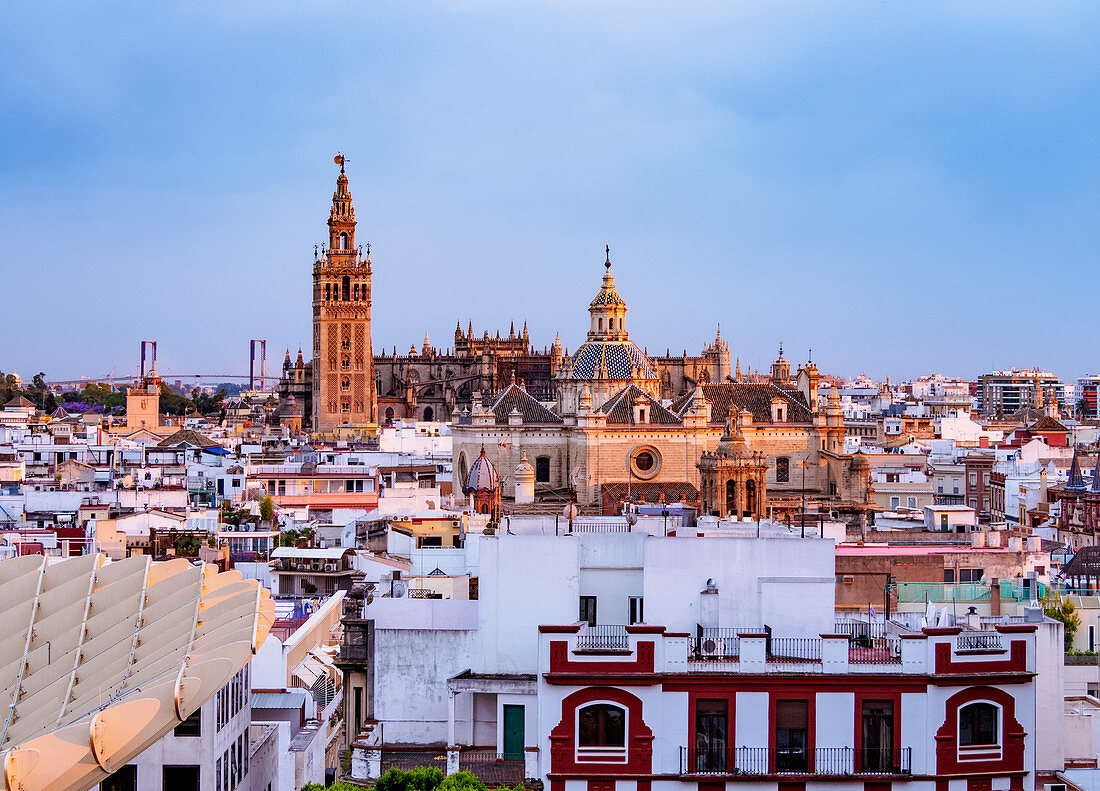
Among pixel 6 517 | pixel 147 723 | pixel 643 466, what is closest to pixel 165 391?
pixel 643 466

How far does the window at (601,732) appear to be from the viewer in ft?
61.3

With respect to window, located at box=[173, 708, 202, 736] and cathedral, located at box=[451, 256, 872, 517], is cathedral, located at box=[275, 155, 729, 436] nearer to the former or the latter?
cathedral, located at box=[451, 256, 872, 517]

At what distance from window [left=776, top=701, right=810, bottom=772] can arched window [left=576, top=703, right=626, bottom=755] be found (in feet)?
5.85

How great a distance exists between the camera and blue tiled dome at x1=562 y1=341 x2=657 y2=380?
77.1m

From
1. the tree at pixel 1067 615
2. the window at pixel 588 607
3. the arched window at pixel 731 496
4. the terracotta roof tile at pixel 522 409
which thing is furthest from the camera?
the terracotta roof tile at pixel 522 409

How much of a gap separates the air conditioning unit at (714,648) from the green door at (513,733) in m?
2.39

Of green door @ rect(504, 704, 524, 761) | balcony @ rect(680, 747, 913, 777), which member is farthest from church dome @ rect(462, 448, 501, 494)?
balcony @ rect(680, 747, 913, 777)

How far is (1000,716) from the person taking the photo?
18.9m

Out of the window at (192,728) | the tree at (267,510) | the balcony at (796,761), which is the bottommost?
the balcony at (796,761)

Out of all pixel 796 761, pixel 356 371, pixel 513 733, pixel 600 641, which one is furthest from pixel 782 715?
pixel 356 371

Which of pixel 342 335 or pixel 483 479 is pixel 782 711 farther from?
pixel 342 335

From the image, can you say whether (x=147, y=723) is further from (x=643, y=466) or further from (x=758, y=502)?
(x=643, y=466)

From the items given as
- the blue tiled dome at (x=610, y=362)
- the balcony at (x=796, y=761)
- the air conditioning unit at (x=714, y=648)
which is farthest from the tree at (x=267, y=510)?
the balcony at (x=796, y=761)

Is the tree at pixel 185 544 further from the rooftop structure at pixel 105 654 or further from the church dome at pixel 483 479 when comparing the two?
the rooftop structure at pixel 105 654
